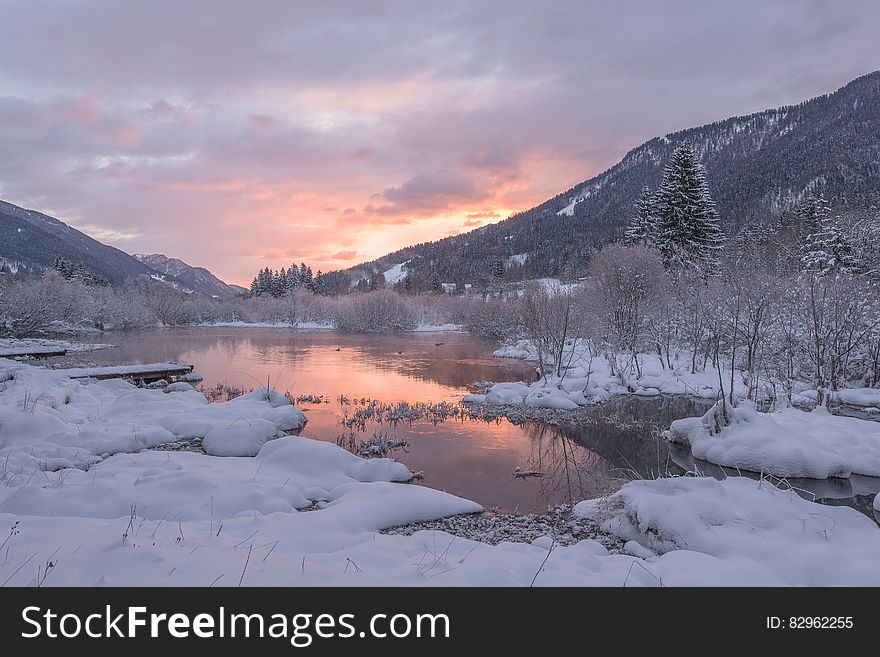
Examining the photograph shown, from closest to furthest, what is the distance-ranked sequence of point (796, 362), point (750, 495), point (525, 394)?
point (750, 495), point (525, 394), point (796, 362)

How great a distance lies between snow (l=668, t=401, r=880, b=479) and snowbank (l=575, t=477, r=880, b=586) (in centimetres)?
276

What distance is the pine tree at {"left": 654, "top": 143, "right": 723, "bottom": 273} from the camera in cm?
3269

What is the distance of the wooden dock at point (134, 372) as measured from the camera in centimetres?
2057

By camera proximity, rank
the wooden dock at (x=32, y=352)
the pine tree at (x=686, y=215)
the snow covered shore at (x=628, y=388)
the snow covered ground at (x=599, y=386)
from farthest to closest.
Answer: the pine tree at (x=686, y=215) < the wooden dock at (x=32, y=352) < the snow covered ground at (x=599, y=386) < the snow covered shore at (x=628, y=388)

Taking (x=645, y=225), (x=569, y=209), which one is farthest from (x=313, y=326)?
(x=569, y=209)

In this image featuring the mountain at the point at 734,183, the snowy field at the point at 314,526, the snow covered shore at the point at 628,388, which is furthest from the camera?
the mountain at the point at 734,183

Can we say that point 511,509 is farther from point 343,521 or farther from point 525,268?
point 525,268

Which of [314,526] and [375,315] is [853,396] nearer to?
[314,526]

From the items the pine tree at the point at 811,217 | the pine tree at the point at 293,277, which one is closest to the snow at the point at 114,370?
the pine tree at the point at 811,217

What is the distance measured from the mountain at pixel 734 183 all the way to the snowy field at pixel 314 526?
221 ft

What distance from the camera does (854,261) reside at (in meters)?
22.5

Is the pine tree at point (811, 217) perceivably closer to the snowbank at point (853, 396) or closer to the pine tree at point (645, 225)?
the pine tree at point (645, 225)

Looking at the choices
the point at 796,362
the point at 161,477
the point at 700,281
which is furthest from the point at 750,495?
the point at 700,281
